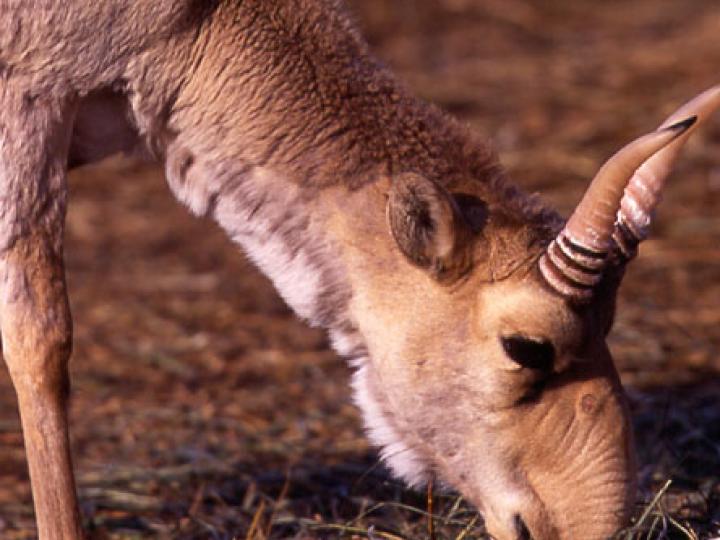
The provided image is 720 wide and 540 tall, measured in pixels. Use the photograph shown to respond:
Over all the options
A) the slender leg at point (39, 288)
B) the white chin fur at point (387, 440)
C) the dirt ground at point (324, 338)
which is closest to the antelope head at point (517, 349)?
the white chin fur at point (387, 440)

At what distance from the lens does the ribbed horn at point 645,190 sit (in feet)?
16.3

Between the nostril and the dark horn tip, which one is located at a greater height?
the dark horn tip

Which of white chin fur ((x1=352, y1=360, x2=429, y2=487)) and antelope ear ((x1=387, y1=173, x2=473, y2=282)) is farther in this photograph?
white chin fur ((x1=352, y1=360, x2=429, y2=487))

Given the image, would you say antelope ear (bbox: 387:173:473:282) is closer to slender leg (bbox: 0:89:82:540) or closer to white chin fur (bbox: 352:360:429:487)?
white chin fur (bbox: 352:360:429:487)

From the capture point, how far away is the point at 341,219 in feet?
18.2

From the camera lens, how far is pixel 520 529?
17.7 feet

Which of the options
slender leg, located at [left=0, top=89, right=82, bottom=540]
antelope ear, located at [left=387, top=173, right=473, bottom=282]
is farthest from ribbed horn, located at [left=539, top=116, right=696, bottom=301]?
slender leg, located at [left=0, top=89, right=82, bottom=540]

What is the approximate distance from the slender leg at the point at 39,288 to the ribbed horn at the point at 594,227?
177 centimetres

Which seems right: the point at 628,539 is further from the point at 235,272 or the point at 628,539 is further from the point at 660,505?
the point at 235,272

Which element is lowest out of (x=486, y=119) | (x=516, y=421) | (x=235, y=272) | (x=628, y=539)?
(x=628, y=539)

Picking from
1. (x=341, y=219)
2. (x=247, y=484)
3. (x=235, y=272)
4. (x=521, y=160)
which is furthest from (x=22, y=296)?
(x=521, y=160)

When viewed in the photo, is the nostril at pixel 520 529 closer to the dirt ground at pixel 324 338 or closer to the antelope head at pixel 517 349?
the antelope head at pixel 517 349

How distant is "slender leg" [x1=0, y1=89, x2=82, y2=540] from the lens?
536 cm

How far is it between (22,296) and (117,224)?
5.27m
